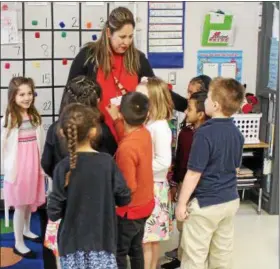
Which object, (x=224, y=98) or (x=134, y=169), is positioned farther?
(x=224, y=98)

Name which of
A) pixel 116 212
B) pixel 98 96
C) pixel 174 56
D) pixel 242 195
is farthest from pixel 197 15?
pixel 116 212

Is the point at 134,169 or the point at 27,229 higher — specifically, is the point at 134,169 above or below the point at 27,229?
above

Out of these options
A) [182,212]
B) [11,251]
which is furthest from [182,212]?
[11,251]

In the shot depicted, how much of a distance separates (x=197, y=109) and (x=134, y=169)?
1.79 feet

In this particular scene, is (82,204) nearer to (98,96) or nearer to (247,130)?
(98,96)

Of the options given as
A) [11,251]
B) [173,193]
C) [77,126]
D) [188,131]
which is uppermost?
[77,126]

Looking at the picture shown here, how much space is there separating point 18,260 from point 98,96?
1249 mm

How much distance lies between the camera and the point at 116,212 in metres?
2.19

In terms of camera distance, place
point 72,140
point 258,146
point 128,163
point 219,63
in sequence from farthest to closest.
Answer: point 219,63, point 258,146, point 128,163, point 72,140

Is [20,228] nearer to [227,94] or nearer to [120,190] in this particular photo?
[120,190]

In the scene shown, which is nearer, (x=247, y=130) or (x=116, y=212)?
(x=116, y=212)

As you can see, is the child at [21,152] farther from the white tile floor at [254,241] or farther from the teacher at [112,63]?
the white tile floor at [254,241]

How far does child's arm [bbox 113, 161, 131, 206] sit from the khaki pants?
0.44 metres

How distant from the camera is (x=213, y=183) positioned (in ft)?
7.57
